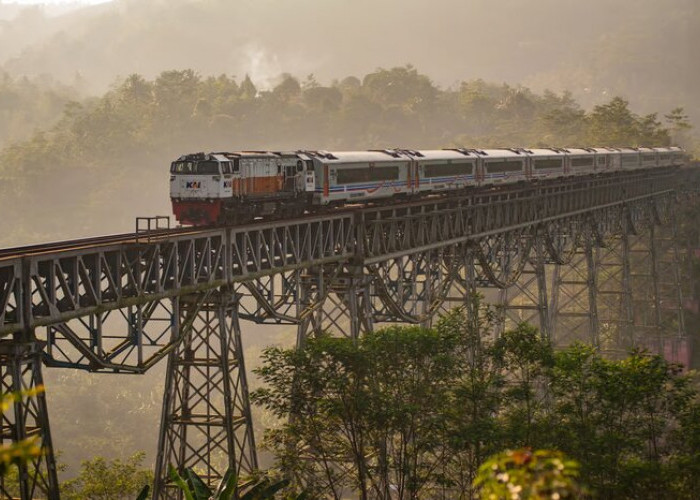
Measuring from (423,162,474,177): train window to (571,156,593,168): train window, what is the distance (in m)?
14.3

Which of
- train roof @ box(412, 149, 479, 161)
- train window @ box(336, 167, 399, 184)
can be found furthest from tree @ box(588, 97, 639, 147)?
train window @ box(336, 167, 399, 184)

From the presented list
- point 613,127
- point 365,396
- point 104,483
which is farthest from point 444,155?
point 613,127

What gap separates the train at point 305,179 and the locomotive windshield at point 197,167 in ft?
0.09

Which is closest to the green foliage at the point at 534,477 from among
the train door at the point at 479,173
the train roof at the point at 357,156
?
the train roof at the point at 357,156

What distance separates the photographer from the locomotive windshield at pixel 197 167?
2580 cm

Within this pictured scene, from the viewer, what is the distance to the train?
2603 centimetres

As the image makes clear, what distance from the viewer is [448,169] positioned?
37875 millimetres

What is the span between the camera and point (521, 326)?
79.3 ft

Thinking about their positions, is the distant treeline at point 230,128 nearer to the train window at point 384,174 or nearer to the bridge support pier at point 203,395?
→ the train window at point 384,174

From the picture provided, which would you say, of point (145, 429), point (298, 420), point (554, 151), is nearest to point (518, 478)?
point (298, 420)

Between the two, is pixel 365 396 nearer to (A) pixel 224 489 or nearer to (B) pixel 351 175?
(A) pixel 224 489

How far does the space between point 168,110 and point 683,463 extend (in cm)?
13088

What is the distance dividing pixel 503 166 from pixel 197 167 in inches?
795

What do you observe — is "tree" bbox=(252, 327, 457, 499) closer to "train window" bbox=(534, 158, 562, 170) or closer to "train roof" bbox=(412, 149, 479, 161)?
"train roof" bbox=(412, 149, 479, 161)
